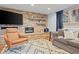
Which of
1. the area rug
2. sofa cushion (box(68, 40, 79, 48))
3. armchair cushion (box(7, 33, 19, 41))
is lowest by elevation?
the area rug

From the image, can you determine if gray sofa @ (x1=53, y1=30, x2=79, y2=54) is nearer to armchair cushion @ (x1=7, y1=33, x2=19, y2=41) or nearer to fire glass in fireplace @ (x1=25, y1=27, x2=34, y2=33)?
fire glass in fireplace @ (x1=25, y1=27, x2=34, y2=33)

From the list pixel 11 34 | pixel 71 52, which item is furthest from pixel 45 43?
pixel 11 34

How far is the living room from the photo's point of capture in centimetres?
313

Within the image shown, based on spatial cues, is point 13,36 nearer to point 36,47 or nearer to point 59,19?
point 36,47

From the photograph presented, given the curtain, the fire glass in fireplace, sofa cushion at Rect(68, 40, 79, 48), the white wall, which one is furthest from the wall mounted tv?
sofa cushion at Rect(68, 40, 79, 48)

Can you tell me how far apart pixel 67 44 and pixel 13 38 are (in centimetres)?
161

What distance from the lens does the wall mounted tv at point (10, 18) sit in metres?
3.20

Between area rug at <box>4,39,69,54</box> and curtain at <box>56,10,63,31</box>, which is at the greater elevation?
curtain at <box>56,10,63,31</box>

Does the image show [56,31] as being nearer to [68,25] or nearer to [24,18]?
[68,25]

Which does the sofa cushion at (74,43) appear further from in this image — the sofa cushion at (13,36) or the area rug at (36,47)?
the sofa cushion at (13,36)

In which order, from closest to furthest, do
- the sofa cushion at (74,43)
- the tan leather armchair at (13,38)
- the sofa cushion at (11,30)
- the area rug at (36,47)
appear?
the sofa cushion at (74,43)
the area rug at (36,47)
the tan leather armchair at (13,38)
the sofa cushion at (11,30)

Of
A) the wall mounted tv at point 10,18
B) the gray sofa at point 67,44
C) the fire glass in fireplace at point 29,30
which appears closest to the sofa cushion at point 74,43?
the gray sofa at point 67,44

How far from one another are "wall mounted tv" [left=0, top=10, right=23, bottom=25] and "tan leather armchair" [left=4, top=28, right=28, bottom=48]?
29 cm

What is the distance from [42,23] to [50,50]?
2.59 feet
